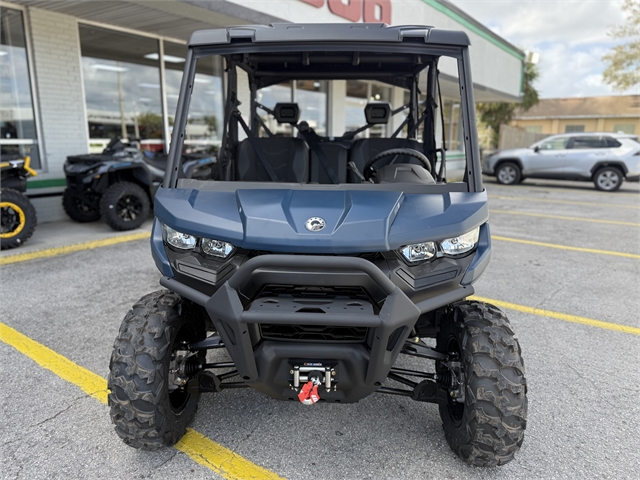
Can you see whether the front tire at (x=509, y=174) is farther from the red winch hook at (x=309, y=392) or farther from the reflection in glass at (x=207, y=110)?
the red winch hook at (x=309, y=392)

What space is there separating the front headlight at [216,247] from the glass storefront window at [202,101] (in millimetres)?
8134

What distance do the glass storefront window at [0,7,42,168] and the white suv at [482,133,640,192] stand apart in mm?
12623

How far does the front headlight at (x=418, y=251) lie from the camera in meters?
2.00

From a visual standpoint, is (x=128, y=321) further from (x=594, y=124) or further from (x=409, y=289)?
(x=594, y=124)

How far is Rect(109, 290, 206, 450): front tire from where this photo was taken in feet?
6.78

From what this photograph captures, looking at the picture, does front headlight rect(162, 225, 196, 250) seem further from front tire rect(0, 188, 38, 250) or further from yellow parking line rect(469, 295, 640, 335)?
front tire rect(0, 188, 38, 250)

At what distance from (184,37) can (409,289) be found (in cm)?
878

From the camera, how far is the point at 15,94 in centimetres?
717

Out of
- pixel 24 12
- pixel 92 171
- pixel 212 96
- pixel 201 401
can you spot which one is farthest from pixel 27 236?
pixel 212 96

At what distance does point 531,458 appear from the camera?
2.28 metres

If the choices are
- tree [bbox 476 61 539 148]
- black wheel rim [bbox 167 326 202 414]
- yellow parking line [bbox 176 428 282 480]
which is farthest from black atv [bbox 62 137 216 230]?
tree [bbox 476 61 539 148]

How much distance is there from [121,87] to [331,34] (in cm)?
787

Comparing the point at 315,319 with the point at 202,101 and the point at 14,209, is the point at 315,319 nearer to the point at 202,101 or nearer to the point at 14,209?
the point at 14,209

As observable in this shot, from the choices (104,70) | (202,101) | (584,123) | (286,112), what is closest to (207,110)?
(202,101)
